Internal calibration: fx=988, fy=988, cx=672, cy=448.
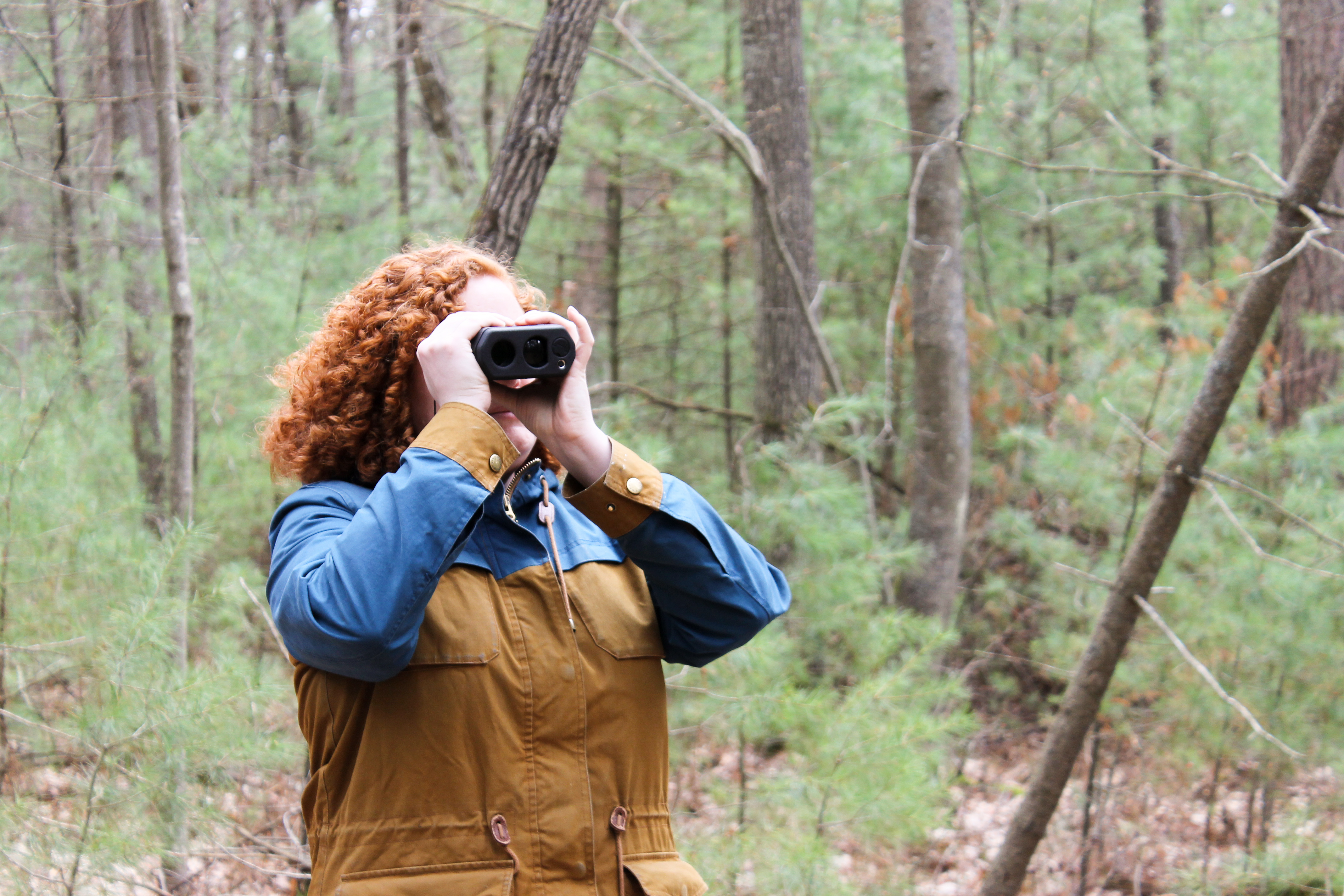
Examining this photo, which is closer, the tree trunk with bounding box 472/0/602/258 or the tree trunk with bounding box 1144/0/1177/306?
the tree trunk with bounding box 472/0/602/258

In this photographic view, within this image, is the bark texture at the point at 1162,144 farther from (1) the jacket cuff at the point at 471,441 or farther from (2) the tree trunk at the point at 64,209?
(1) the jacket cuff at the point at 471,441

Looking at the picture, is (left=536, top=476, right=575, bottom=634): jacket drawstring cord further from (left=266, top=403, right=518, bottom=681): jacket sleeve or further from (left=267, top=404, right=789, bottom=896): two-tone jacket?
(left=266, top=403, right=518, bottom=681): jacket sleeve

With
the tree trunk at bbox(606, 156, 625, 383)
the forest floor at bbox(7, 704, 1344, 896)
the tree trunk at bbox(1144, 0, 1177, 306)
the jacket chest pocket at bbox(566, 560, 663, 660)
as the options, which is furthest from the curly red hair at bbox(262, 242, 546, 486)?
the tree trunk at bbox(1144, 0, 1177, 306)

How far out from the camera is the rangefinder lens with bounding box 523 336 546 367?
140 centimetres

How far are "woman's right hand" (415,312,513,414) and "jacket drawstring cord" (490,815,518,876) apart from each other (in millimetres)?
545

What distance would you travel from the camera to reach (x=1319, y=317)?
521 centimetres

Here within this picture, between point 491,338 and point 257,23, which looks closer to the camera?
point 491,338

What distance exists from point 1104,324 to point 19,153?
5.73 meters

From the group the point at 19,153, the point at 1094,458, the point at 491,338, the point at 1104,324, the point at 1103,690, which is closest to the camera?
the point at 491,338

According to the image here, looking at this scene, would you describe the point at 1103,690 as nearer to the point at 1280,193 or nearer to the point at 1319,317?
the point at 1280,193

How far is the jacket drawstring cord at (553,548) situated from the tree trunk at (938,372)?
13.5ft

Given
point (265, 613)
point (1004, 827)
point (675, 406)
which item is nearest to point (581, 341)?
point (265, 613)

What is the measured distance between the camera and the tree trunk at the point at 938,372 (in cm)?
534

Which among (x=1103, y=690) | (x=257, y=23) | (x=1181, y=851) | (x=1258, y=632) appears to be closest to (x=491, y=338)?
(x=1103, y=690)
